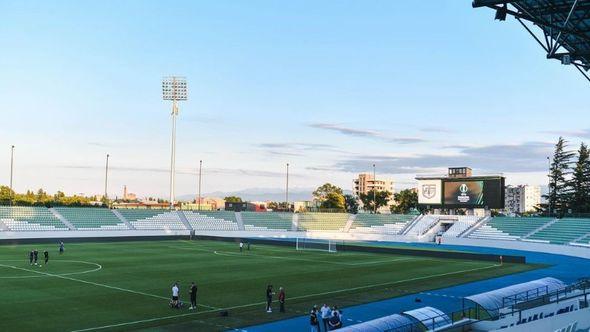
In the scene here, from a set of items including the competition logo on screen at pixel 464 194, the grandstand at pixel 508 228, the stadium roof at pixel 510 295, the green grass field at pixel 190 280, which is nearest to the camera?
the stadium roof at pixel 510 295

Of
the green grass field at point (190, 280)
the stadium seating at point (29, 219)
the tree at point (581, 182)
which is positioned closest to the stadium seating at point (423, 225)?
the green grass field at point (190, 280)

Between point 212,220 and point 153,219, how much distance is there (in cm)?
1073

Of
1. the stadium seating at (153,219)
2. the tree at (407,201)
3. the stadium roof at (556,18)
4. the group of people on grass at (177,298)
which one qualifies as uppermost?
the stadium roof at (556,18)

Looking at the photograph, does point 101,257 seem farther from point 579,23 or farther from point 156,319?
point 579,23

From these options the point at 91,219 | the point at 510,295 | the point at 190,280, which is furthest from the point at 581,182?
the point at 510,295

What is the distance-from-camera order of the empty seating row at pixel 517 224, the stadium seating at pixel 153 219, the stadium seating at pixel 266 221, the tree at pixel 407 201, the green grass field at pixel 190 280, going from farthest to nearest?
the tree at pixel 407 201
the stadium seating at pixel 266 221
the stadium seating at pixel 153 219
the empty seating row at pixel 517 224
the green grass field at pixel 190 280

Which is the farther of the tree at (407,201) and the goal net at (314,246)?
the tree at (407,201)

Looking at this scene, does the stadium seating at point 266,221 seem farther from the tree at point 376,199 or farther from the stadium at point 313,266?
the tree at point 376,199

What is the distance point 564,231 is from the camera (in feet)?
251

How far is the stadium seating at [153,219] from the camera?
3492 inches

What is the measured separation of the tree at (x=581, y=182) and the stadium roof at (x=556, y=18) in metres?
108

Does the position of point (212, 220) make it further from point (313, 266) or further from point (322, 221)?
point (313, 266)

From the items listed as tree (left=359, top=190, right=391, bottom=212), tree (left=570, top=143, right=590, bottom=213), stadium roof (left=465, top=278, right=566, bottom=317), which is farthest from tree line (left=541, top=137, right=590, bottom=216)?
stadium roof (left=465, top=278, right=566, bottom=317)

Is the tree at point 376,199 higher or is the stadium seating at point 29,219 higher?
the tree at point 376,199
